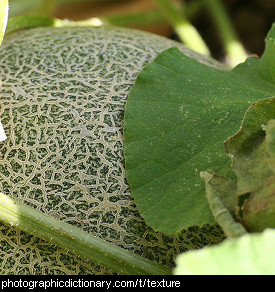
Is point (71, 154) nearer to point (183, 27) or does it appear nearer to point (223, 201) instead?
point (223, 201)

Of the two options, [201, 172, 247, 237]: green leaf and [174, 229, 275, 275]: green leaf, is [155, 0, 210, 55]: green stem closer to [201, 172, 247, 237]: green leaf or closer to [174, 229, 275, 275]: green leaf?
[201, 172, 247, 237]: green leaf

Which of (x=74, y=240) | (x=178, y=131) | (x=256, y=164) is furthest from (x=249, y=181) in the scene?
(x=74, y=240)

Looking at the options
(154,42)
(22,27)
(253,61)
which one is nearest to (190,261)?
(253,61)

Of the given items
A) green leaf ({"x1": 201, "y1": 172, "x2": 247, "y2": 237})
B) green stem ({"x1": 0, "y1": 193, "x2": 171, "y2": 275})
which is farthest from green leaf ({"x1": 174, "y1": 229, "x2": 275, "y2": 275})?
green stem ({"x1": 0, "y1": 193, "x2": 171, "y2": 275})

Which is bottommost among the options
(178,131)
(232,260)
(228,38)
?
(228,38)

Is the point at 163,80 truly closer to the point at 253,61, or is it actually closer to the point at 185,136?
the point at 185,136

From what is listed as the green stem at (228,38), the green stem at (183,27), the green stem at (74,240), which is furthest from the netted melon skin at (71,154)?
the green stem at (228,38)
